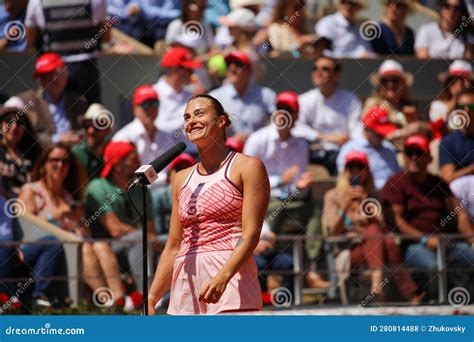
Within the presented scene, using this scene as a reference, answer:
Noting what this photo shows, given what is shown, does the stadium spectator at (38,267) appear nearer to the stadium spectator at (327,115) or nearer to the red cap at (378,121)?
the stadium spectator at (327,115)

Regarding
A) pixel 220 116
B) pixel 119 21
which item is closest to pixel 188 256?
pixel 220 116

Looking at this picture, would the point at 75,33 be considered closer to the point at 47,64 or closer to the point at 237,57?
the point at 47,64

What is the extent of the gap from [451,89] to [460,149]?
78 centimetres

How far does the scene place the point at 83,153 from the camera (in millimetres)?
9281

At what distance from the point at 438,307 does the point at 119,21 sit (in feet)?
12.4

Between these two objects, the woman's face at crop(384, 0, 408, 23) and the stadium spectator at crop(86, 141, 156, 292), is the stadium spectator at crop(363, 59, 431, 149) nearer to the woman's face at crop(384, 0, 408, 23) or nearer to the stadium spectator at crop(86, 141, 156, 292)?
the woman's face at crop(384, 0, 408, 23)

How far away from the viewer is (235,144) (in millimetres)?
9211

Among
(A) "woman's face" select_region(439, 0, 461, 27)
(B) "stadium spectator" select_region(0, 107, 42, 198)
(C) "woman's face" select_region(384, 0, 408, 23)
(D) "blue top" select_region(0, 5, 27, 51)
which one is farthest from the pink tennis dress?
(A) "woman's face" select_region(439, 0, 461, 27)

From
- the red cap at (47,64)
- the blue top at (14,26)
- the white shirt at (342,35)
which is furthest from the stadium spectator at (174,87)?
the white shirt at (342,35)

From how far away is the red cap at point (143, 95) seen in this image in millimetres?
9555

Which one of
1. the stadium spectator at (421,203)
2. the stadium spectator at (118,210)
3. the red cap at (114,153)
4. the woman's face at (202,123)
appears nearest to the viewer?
the woman's face at (202,123)

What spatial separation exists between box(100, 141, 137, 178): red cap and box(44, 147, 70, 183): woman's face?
28cm

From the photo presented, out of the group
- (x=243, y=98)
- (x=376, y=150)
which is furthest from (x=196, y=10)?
(x=376, y=150)

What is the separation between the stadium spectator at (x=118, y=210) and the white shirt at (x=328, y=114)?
151 centimetres
